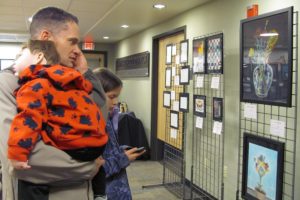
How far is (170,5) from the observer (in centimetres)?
419

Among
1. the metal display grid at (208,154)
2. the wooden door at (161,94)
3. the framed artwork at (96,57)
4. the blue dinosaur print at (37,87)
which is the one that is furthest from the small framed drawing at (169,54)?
the framed artwork at (96,57)

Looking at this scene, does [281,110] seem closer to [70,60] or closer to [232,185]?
[232,185]

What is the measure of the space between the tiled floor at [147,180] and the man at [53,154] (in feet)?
10.6

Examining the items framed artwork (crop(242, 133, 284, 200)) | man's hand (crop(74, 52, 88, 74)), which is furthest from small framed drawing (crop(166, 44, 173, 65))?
man's hand (crop(74, 52, 88, 74))

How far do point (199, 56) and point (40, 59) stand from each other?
8.71ft

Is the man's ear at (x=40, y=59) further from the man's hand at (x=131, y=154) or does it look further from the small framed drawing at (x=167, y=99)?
the small framed drawing at (x=167, y=99)

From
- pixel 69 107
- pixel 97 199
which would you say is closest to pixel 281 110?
pixel 97 199

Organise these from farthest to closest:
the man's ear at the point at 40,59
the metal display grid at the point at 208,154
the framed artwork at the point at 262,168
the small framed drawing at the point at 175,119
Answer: the small framed drawing at the point at 175,119 < the metal display grid at the point at 208,154 < the framed artwork at the point at 262,168 < the man's ear at the point at 40,59

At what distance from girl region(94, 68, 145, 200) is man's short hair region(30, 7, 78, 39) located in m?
0.52

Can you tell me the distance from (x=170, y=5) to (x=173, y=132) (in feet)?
5.27

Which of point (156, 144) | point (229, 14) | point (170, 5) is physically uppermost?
point (170, 5)

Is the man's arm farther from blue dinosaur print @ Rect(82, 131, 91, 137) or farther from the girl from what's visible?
the girl

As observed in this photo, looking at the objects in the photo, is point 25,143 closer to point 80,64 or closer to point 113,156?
point 80,64

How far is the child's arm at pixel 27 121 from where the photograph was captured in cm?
90
